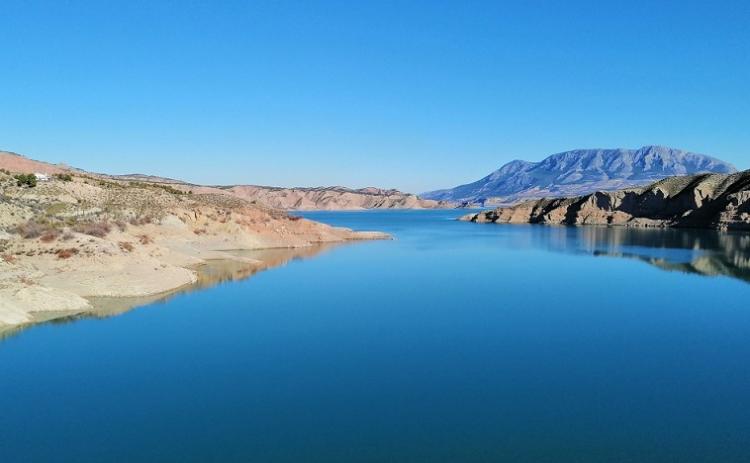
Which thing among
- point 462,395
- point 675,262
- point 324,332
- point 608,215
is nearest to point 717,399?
point 462,395

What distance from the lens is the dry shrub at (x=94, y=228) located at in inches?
1277

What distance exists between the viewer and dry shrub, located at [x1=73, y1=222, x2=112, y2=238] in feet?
106

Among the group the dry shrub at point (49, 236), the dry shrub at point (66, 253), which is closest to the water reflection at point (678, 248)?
the dry shrub at point (66, 253)

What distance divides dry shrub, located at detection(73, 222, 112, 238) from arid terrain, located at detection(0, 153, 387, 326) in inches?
3.1

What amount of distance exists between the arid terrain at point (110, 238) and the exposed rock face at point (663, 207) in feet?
154

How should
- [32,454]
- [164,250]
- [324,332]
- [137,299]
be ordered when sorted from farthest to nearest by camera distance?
[164,250] < [137,299] < [324,332] < [32,454]

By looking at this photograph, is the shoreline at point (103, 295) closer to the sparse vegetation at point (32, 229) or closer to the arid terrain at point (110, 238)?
the arid terrain at point (110, 238)

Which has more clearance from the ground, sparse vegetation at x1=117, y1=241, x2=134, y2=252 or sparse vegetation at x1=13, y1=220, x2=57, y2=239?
sparse vegetation at x1=13, y1=220, x2=57, y2=239

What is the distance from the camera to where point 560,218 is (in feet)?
341

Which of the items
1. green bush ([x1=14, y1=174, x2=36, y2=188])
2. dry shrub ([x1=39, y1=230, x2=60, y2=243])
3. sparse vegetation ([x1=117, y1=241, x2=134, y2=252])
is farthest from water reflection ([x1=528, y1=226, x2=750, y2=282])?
green bush ([x1=14, y1=174, x2=36, y2=188])

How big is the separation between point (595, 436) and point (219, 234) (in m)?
39.7

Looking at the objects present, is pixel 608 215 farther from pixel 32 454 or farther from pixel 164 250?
pixel 32 454

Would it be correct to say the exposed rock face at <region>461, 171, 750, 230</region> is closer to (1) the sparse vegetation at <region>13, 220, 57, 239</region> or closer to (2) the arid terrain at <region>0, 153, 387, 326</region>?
(2) the arid terrain at <region>0, 153, 387, 326</region>

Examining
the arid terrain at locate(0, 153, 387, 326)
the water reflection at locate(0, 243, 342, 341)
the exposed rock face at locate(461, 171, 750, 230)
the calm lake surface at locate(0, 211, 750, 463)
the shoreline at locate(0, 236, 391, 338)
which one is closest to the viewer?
the calm lake surface at locate(0, 211, 750, 463)
